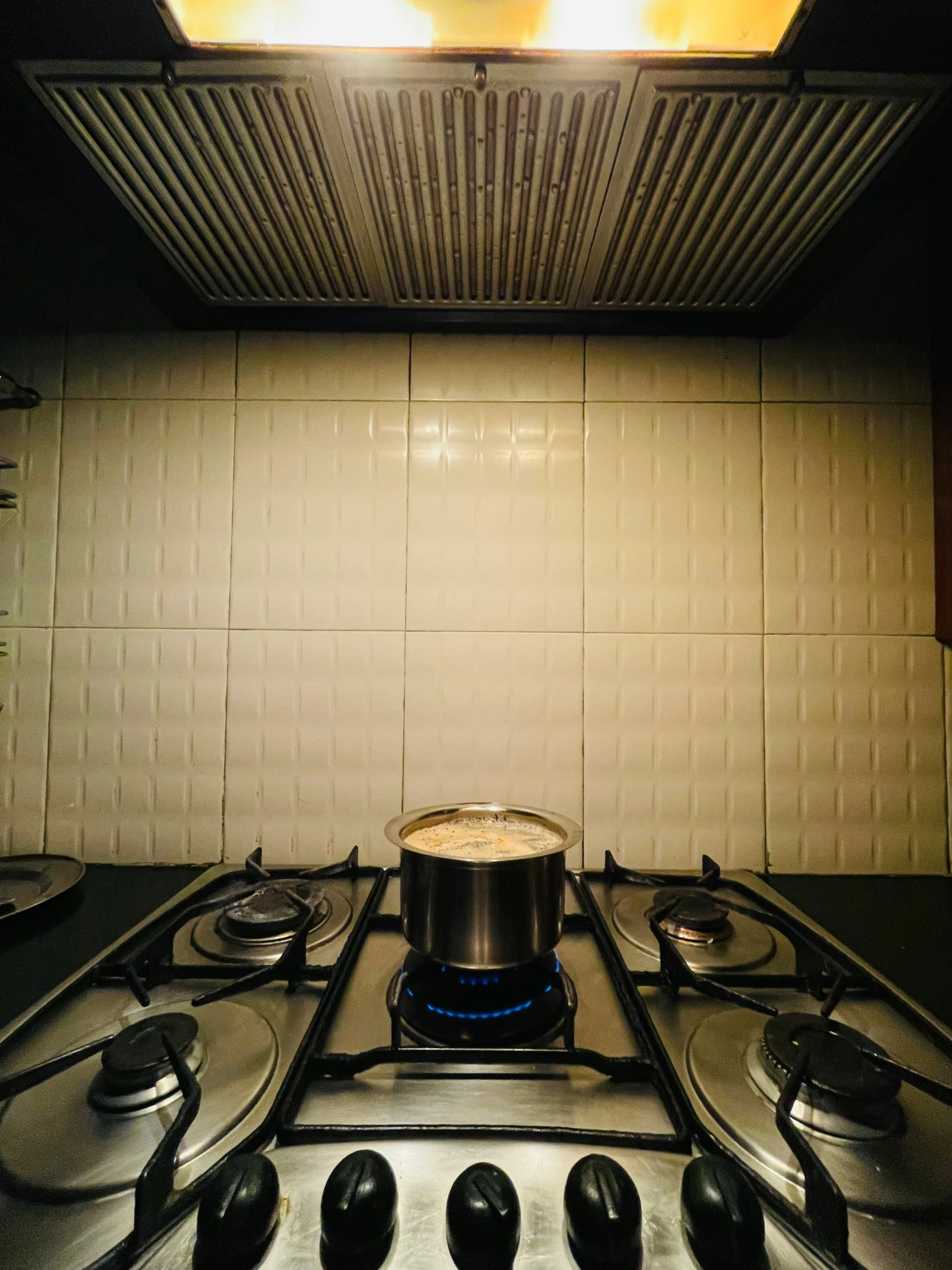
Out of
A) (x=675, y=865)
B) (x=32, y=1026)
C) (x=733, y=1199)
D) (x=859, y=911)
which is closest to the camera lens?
(x=733, y=1199)

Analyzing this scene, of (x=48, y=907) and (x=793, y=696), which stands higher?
(x=793, y=696)

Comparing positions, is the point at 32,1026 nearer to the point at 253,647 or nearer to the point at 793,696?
the point at 253,647

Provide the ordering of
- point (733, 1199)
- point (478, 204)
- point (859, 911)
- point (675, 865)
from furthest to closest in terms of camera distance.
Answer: point (675, 865) → point (859, 911) → point (478, 204) → point (733, 1199)

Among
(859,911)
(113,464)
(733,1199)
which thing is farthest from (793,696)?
(113,464)

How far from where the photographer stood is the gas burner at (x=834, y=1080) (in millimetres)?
463

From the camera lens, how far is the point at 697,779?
1011 mm

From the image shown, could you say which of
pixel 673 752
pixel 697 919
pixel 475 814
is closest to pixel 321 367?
pixel 475 814

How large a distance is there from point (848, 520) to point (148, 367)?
126cm

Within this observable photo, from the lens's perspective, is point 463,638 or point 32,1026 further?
point 463,638

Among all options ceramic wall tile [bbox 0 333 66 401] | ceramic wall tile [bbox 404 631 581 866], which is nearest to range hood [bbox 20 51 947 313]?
ceramic wall tile [bbox 0 333 66 401]

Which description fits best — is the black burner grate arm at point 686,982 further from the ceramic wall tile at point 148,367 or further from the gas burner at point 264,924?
the ceramic wall tile at point 148,367

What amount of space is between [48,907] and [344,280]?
101 cm

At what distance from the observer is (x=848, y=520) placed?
1021 mm

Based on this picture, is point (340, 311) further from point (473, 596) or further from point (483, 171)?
point (473, 596)
